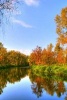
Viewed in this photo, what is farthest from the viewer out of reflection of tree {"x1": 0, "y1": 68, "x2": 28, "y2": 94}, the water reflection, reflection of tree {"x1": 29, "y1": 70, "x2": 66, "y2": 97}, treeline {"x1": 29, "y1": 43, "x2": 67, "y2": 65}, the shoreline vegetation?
treeline {"x1": 29, "y1": 43, "x2": 67, "y2": 65}

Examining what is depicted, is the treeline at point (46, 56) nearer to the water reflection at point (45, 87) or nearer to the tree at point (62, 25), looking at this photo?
the tree at point (62, 25)

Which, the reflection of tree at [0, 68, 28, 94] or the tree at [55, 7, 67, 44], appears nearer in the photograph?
the reflection of tree at [0, 68, 28, 94]

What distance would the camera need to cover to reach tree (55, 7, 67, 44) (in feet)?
143

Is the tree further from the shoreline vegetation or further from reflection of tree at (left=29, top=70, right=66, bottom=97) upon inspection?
reflection of tree at (left=29, top=70, right=66, bottom=97)

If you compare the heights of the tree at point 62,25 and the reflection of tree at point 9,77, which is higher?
the tree at point 62,25

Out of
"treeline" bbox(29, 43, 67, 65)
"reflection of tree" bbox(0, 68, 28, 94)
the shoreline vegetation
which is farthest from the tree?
"treeline" bbox(29, 43, 67, 65)

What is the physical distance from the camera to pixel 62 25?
44.6 m

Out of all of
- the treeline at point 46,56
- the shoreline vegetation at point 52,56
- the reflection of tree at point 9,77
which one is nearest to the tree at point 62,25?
the shoreline vegetation at point 52,56

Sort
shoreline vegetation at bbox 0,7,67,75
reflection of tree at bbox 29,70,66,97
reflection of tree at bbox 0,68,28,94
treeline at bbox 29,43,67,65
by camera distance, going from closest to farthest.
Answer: reflection of tree at bbox 29,70,66,97
reflection of tree at bbox 0,68,28,94
shoreline vegetation at bbox 0,7,67,75
treeline at bbox 29,43,67,65

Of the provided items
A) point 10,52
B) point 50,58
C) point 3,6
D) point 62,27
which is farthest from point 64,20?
point 10,52

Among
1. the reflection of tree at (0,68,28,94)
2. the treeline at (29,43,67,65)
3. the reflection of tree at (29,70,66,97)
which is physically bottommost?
the reflection of tree at (29,70,66,97)

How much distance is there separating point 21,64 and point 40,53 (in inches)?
2669

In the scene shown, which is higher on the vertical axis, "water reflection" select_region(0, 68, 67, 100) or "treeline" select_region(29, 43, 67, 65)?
"treeline" select_region(29, 43, 67, 65)

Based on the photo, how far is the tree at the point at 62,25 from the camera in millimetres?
43594
